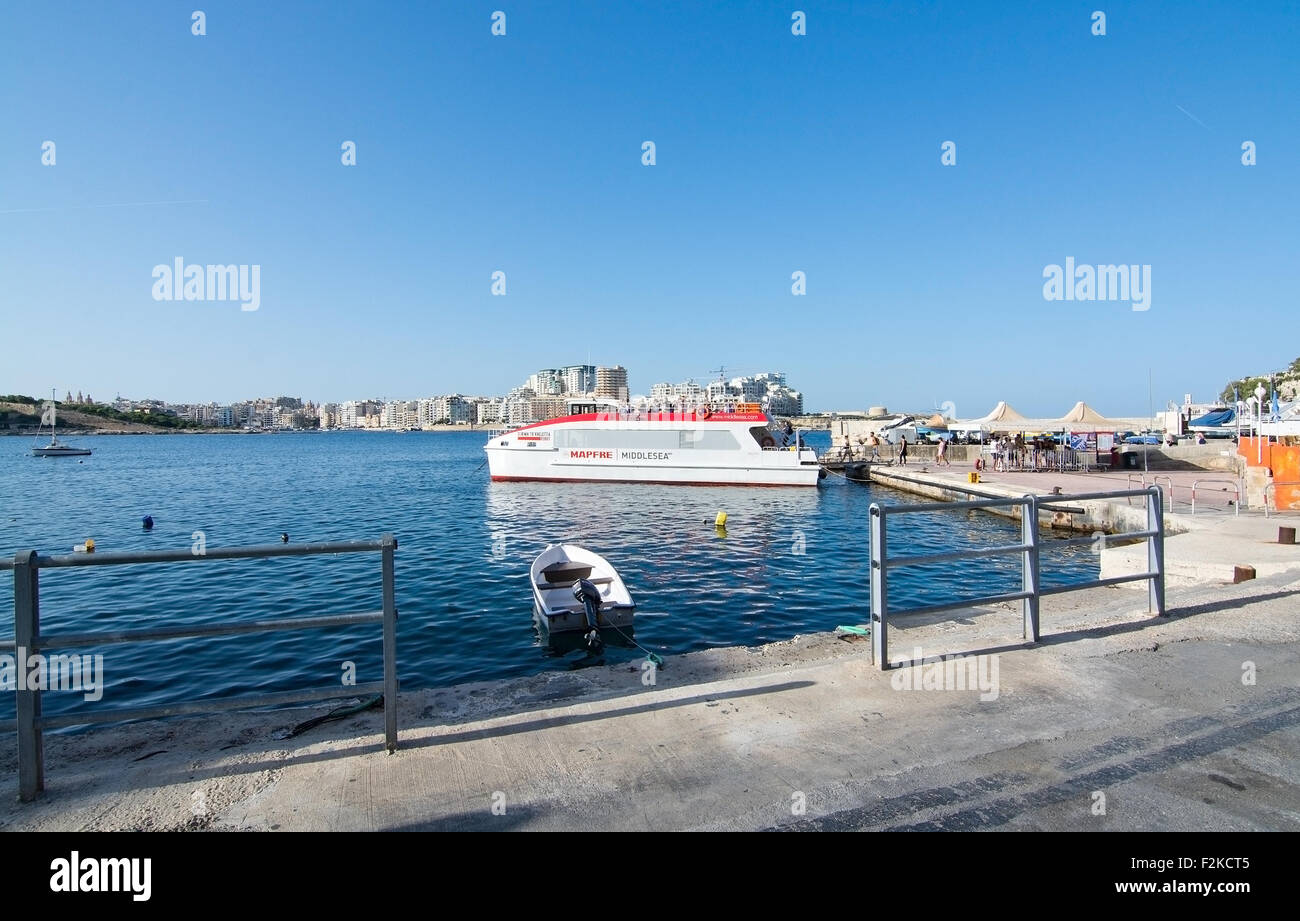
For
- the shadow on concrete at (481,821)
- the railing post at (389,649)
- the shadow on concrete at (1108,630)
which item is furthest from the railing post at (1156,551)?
the railing post at (389,649)

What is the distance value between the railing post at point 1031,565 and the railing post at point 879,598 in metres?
1.34

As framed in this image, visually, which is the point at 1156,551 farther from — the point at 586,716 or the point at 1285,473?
the point at 1285,473

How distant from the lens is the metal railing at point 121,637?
3326mm

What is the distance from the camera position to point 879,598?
5258 millimetres

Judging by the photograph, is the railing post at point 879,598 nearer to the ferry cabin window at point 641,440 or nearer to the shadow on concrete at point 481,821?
the shadow on concrete at point 481,821

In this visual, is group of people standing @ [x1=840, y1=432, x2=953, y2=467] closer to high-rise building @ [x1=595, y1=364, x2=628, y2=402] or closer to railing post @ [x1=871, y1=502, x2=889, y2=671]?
railing post @ [x1=871, y1=502, x2=889, y2=671]

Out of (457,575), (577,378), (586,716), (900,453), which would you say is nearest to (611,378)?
(577,378)

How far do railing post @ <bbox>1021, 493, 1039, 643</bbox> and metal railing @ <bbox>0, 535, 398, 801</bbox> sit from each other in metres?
4.84

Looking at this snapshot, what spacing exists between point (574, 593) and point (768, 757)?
22.7 feet

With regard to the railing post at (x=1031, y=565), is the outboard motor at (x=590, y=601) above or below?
below

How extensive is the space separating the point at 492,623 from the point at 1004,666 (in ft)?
28.8

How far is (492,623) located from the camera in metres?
12.1
